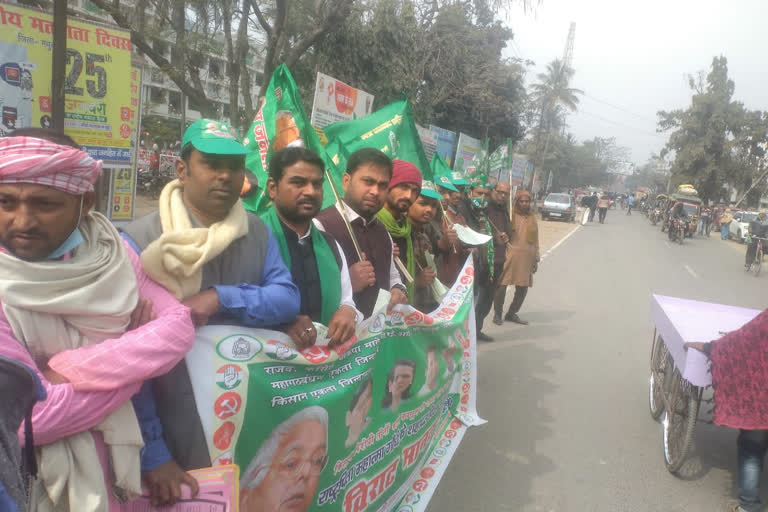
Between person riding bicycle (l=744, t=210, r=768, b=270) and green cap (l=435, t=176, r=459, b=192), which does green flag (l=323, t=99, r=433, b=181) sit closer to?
green cap (l=435, t=176, r=459, b=192)

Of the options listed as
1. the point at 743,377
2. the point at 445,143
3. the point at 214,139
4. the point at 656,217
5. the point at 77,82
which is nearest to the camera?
the point at 214,139

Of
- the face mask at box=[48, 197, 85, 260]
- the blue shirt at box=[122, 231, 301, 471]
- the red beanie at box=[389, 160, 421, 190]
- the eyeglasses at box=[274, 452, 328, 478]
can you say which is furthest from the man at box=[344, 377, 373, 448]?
the red beanie at box=[389, 160, 421, 190]

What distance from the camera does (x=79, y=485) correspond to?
4.10 feet

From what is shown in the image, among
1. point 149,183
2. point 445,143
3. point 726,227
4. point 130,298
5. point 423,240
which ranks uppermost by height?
point 445,143

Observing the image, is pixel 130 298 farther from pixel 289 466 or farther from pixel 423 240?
pixel 423 240

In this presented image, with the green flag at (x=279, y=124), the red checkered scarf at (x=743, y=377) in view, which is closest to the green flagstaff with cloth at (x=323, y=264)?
the green flag at (x=279, y=124)

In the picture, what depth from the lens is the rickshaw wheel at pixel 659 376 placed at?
13.8ft

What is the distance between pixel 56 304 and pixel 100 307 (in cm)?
10

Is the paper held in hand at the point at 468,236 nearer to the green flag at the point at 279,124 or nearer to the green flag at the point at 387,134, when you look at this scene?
the green flag at the point at 387,134

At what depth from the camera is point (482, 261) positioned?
5988 mm

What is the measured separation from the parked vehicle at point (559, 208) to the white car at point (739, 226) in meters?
7.79

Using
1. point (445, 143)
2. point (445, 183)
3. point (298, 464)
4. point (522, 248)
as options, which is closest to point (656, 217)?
point (445, 143)

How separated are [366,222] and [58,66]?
2520mm

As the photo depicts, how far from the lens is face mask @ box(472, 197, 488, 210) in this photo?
6.41 m
